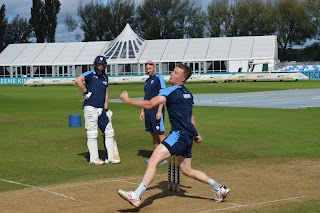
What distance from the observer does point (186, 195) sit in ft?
32.1

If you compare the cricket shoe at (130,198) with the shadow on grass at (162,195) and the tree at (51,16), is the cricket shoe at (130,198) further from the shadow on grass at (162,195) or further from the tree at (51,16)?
the tree at (51,16)

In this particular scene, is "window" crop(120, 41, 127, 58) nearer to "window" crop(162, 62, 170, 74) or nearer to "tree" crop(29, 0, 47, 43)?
"window" crop(162, 62, 170, 74)

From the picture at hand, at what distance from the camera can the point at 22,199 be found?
9.65m

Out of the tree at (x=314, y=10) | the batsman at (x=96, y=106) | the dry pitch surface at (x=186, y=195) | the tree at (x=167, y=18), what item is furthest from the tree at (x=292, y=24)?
the dry pitch surface at (x=186, y=195)

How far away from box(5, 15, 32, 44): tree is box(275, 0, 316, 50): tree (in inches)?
1914

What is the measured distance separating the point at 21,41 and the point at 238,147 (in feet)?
371

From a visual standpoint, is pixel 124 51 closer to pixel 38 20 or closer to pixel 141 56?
pixel 141 56

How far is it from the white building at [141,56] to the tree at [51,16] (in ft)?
56.3

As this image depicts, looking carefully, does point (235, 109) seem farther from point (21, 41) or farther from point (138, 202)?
point (21, 41)

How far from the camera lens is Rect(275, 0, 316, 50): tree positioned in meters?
109

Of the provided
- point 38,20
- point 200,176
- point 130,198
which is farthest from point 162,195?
point 38,20

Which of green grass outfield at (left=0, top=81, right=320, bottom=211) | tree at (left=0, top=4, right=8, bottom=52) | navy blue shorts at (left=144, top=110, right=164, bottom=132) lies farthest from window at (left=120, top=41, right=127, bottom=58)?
navy blue shorts at (left=144, top=110, right=164, bottom=132)

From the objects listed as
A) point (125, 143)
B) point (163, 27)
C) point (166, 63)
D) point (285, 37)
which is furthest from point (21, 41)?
point (125, 143)

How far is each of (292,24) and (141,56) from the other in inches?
1287
